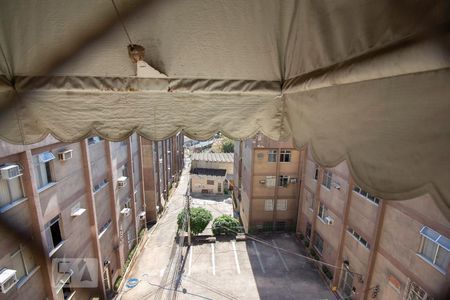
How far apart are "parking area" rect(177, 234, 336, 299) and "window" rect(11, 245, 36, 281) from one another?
7.28m

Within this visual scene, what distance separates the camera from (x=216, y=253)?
14922 millimetres

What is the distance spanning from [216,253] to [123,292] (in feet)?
19.0

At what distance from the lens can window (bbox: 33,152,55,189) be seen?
6.87 meters

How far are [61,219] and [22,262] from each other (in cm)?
180

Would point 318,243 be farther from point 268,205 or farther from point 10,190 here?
point 10,190

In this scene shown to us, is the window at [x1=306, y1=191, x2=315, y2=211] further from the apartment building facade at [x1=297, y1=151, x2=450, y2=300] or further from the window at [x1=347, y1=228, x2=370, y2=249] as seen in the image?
the window at [x1=347, y1=228, x2=370, y2=249]

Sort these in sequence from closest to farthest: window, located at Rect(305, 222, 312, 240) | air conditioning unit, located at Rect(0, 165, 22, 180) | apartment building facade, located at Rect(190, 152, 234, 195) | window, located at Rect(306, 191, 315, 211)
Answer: air conditioning unit, located at Rect(0, 165, 22, 180) → window, located at Rect(306, 191, 315, 211) → window, located at Rect(305, 222, 312, 240) → apartment building facade, located at Rect(190, 152, 234, 195)

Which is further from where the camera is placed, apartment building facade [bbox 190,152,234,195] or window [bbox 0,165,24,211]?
apartment building facade [bbox 190,152,234,195]

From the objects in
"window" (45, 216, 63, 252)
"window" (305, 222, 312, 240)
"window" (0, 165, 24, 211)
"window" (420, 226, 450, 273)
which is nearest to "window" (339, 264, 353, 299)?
"window" (305, 222, 312, 240)

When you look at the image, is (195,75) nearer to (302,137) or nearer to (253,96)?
(253,96)

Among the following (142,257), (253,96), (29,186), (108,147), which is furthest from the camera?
(142,257)

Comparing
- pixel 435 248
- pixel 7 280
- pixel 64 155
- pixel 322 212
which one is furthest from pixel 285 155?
pixel 7 280

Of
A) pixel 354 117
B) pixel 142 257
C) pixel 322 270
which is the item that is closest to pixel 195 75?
pixel 354 117

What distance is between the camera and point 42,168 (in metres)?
7.17
